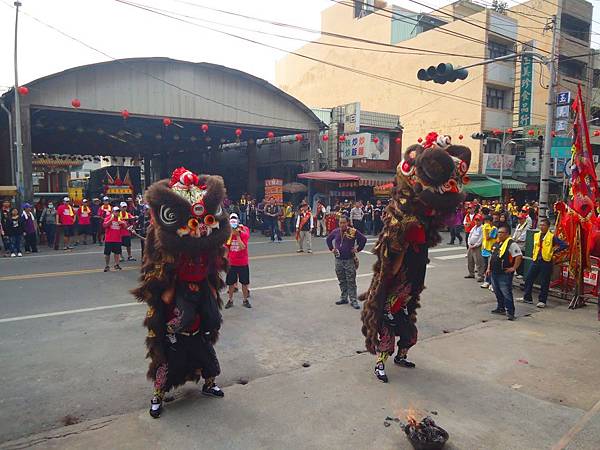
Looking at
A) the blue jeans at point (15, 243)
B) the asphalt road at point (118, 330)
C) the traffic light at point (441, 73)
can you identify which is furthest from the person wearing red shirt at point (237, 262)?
the blue jeans at point (15, 243)

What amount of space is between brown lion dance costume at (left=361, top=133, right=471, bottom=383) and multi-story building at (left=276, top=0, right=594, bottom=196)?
870 inches

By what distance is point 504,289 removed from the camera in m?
7.80

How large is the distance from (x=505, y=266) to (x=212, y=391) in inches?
215

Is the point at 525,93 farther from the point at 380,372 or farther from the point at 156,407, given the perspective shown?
the point at 156,407

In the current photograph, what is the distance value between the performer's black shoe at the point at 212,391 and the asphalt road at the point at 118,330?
12.6 inches

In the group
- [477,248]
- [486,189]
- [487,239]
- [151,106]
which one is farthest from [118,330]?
[486,189]

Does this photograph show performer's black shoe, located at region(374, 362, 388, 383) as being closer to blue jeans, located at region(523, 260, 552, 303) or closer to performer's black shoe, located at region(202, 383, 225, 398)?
performer's black shoe, located at region(202, 383, 225, 398)

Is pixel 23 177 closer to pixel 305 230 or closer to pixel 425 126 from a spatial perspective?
pixel 305 230

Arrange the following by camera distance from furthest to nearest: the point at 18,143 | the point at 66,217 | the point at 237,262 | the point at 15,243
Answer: the point at 18,143 < the point at 66,217 < the point at 15,243 < the point at 237,262

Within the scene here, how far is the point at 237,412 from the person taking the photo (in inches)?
167

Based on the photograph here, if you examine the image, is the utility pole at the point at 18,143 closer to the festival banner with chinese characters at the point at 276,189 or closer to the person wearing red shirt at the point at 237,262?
the festival banner with chinese characters at the point at 276,189

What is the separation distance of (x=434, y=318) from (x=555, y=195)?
2837cm

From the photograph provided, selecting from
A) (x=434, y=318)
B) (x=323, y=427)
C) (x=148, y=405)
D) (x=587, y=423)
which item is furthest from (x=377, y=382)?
(x=434, y=318)

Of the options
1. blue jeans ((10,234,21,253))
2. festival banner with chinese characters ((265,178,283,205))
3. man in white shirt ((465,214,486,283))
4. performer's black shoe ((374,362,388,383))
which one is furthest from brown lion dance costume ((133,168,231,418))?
festival banner with chinese characters ((265,178,283,205))
